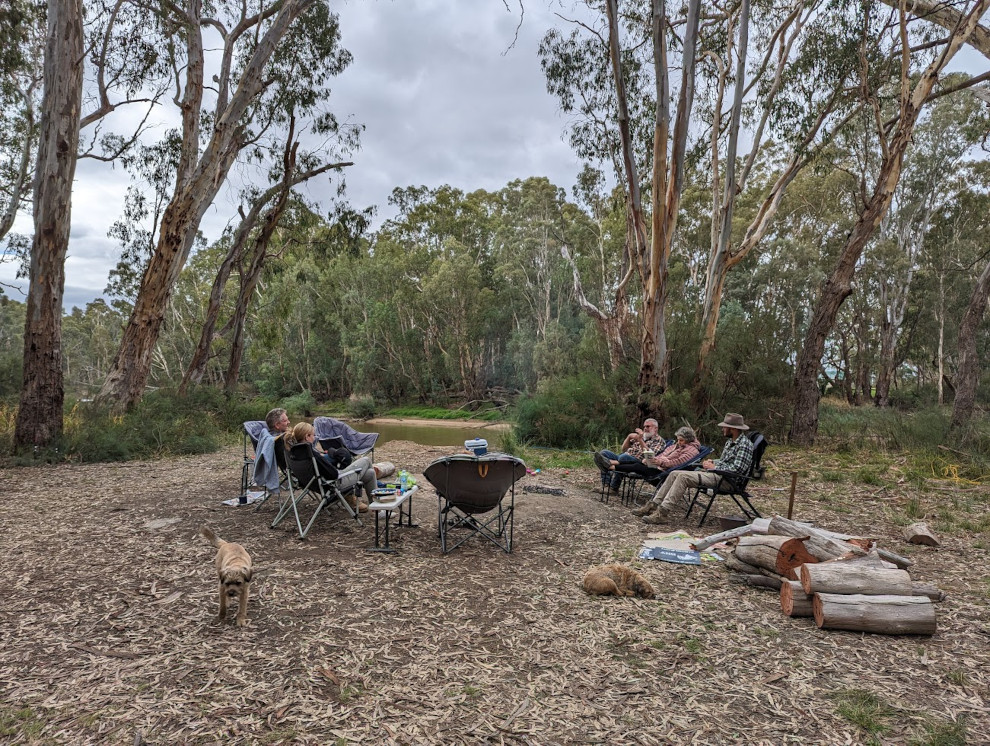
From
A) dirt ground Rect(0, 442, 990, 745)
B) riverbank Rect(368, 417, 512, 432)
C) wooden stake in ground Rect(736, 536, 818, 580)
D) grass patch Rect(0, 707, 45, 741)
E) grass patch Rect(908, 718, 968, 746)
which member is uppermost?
wooden stake in ground Rect(736, 536, 818, 580)

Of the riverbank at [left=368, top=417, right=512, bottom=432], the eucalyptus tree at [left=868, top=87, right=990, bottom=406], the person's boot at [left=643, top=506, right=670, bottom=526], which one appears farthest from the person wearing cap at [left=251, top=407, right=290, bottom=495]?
the eucalyptus tree at [left=868, top=87, right=990, bottom=406]

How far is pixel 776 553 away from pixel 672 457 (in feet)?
6.46

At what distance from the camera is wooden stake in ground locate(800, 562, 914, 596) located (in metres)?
2.97

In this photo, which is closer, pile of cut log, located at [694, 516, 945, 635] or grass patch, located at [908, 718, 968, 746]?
grass patch, located at [908, 718, 968, 746]

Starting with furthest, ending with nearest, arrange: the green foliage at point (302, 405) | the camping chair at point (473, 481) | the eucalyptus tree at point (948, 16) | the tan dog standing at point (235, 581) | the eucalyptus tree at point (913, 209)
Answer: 1. the green foliage at point (302, 405)
2. the eucalyptus tree at point (913, 209)
3. the eucalyptus tree at point (948, 16)
4. the camping chair at point (473, 481)
5. the tan dog standing at point (235, 581)

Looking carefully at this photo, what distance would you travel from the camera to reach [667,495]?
196 inches

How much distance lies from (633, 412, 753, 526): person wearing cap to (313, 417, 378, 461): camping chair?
8.46ft

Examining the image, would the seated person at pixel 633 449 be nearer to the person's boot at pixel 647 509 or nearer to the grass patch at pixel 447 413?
the person's boot at pixel 647 509

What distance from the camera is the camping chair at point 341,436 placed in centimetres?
471

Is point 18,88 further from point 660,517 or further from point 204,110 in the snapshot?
point 660,517

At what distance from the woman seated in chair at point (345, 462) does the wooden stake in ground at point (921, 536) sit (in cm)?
431

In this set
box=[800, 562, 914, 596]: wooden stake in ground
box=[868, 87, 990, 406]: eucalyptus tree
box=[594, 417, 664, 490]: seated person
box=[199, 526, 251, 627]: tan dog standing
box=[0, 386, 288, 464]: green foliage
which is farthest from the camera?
box=[868, 87, 990, 406]: eucalyptus tree

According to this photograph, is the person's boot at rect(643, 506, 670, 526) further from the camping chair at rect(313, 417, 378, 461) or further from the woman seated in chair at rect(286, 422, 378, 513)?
the camping chair at rect(313, 417, 378, 461)

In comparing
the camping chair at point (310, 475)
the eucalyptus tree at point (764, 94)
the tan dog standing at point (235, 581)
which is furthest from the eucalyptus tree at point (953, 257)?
the tan dog standing at point (235, 581)
